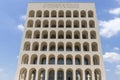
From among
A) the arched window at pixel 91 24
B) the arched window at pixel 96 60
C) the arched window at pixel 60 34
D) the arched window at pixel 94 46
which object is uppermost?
the arched window at pixel 91 24

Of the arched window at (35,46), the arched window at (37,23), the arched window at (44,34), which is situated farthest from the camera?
the arched window at (37,23)

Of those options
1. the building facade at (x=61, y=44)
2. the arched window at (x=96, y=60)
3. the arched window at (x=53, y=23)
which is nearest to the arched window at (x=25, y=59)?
the building facade at (x=61, y=44)

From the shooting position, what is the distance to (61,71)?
120 ft

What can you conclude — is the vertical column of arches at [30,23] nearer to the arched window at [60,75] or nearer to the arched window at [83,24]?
the arched window at [83,24]

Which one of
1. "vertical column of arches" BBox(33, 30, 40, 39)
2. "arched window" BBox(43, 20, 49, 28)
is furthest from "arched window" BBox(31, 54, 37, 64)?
"arched window" BBox(43, 20, 49, 28)

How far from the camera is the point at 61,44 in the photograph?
124 ft

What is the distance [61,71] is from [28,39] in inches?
330

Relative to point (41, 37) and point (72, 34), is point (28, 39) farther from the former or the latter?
point (72, 34)

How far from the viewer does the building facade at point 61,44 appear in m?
34.8

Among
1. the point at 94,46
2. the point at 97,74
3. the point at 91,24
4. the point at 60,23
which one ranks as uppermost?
the point at 60,23

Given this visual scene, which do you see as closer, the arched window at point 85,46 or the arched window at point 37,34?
the arched window at point 85,46

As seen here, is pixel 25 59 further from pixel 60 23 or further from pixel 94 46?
pixel 94 46

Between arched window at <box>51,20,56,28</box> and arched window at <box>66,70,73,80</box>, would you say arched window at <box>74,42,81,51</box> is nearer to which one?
arched window at <box>66,70,73,80</box>

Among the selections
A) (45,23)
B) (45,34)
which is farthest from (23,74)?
(45,23)
